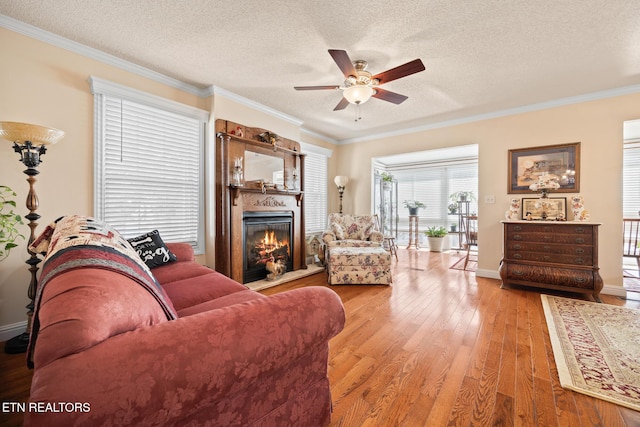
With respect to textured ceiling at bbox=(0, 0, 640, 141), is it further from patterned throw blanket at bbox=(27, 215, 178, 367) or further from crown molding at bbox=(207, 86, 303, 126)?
patterned throw blanket at bbox=(27, 215, 178, 367)

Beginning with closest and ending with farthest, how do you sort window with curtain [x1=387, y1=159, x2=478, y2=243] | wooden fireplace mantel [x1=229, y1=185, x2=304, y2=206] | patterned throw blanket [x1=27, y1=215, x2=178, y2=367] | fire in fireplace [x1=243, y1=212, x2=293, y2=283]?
patterned throw blanket [x1=27, y1=215, x2=178, y2=367] → wooden fireplace mantel [x1=229, y1=185, x2=304, y2=206] → fire in fireplace [x1=243, y1=212, x2=293, y2=283] → window with curtain [x1=387, y1=159, x2=478, y2=243]

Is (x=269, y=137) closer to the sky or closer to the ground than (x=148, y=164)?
closer to the sky

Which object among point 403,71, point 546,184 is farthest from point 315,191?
point 546,184

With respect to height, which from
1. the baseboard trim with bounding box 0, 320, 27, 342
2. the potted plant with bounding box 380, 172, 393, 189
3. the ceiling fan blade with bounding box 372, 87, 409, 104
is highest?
the ceiling fan blade with bounding box 372, 87, 409, 104

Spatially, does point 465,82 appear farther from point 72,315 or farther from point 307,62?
point 72,315

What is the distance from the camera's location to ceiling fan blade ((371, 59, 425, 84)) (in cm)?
216

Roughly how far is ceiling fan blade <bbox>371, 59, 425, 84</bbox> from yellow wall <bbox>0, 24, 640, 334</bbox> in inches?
81.2

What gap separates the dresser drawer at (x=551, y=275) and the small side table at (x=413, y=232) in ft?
11.8

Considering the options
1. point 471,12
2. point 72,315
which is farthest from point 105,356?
point 471,12

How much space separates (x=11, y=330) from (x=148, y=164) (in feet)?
5.91

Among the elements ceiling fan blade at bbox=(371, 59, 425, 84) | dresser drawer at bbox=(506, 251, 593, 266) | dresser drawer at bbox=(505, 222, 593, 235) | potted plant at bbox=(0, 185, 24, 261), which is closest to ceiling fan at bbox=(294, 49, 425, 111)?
ceiling fan blade at bbox=(371, 59, 425, 84)

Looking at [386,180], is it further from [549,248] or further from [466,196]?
[549,248]

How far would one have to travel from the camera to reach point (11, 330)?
2.19 m

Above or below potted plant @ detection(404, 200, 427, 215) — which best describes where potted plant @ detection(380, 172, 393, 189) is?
above
